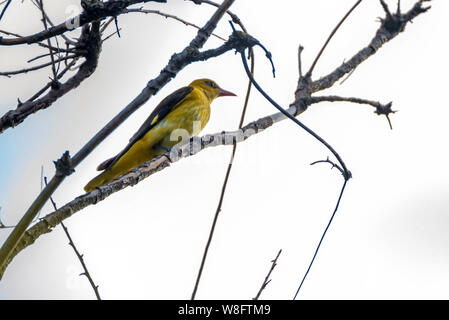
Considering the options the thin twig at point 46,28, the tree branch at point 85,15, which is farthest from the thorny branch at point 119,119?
the thin twig at point 46,28

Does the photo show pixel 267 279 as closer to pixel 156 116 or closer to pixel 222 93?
pixel 156 116

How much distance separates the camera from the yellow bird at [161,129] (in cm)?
543

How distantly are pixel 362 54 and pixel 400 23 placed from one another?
279 mm

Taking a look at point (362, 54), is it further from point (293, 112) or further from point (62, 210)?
point (62, 210)

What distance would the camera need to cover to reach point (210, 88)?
7184mm

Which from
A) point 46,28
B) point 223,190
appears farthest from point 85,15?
point 223,190

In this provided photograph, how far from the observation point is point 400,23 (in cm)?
338

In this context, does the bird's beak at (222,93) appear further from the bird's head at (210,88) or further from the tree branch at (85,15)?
the tree branch at (85,15)

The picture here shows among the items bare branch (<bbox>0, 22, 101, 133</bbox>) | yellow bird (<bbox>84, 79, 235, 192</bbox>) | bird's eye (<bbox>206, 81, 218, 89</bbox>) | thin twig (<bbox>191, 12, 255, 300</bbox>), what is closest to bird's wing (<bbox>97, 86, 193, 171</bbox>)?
yellow bird (<bbox>84, 79, 235, 192</bbox>)

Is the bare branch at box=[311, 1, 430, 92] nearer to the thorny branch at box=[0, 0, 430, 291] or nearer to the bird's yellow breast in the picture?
the thorny branch at box=[0, 0, 430, 291]

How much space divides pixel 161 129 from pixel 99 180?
870mm

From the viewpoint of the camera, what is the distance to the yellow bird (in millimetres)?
5434

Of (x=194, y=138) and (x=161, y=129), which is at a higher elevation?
(x=161, y=129)
